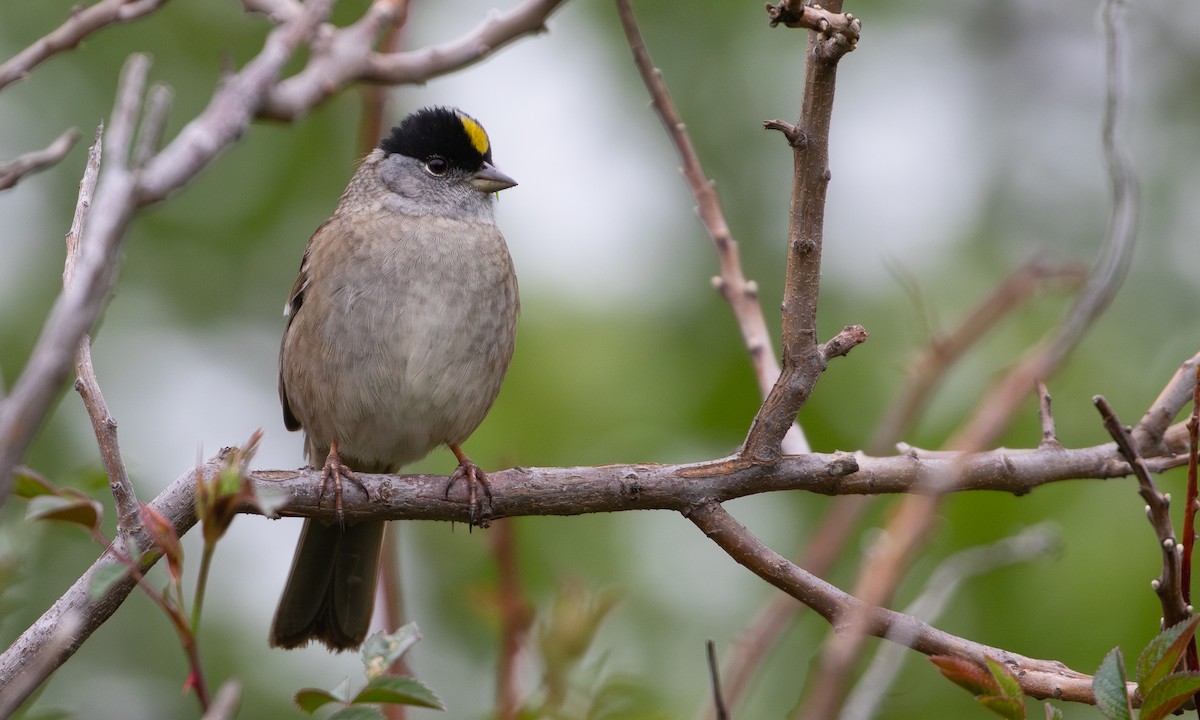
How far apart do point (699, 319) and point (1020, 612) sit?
7.65 feet

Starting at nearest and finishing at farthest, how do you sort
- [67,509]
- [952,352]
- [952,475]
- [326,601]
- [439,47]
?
[952,475] < [952,352] < [67,509] < [439,47] < [326,601]

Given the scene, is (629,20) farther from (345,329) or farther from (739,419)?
(739,419)

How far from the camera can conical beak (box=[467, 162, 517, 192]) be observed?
5398mm

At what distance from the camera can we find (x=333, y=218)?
17.0 feet

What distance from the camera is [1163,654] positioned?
7.04 feet

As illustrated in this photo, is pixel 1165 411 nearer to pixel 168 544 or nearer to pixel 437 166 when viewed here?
pixel 168 544

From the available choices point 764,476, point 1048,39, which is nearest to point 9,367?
point 764,476

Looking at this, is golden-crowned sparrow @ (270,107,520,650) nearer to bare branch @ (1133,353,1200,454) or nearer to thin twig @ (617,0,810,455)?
thin twig @ (617,0,810,455)

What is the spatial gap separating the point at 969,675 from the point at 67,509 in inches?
59.5

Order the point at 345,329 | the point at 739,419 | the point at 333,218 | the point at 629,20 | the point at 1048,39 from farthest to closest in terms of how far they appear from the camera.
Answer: the point at 1048,39 → the point at 739,419 → the point at 333,218 → the point at 345,329 → the point at 629,20

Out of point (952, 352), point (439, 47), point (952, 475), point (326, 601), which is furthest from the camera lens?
point (326, 601)

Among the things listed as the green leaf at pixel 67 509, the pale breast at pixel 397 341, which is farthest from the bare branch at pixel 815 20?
the pale breast at pixel 397 341

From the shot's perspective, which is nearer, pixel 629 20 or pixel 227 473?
pixel 227 473

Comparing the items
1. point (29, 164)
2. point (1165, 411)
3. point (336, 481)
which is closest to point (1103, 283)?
A: point (1165, 411)
